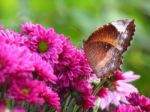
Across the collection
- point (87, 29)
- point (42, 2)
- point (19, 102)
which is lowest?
point (19, 102)

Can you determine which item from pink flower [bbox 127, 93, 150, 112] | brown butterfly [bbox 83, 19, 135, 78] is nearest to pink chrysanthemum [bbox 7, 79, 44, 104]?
brown butterfly [bbox 83, 19, 135, 78]

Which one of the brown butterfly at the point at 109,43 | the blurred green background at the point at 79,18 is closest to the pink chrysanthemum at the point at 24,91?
the brown butterfly at the point at 109,43

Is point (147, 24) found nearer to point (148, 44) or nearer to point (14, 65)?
point (148, 44)

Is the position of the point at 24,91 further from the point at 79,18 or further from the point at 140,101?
the point at 79,18

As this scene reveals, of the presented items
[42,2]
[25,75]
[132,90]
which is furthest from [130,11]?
[25,75]

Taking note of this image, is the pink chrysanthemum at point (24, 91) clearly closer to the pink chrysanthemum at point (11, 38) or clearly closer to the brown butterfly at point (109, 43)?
the pink chrysanthemum at point (11, 38)

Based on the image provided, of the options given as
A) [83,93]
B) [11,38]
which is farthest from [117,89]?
[11,38]
